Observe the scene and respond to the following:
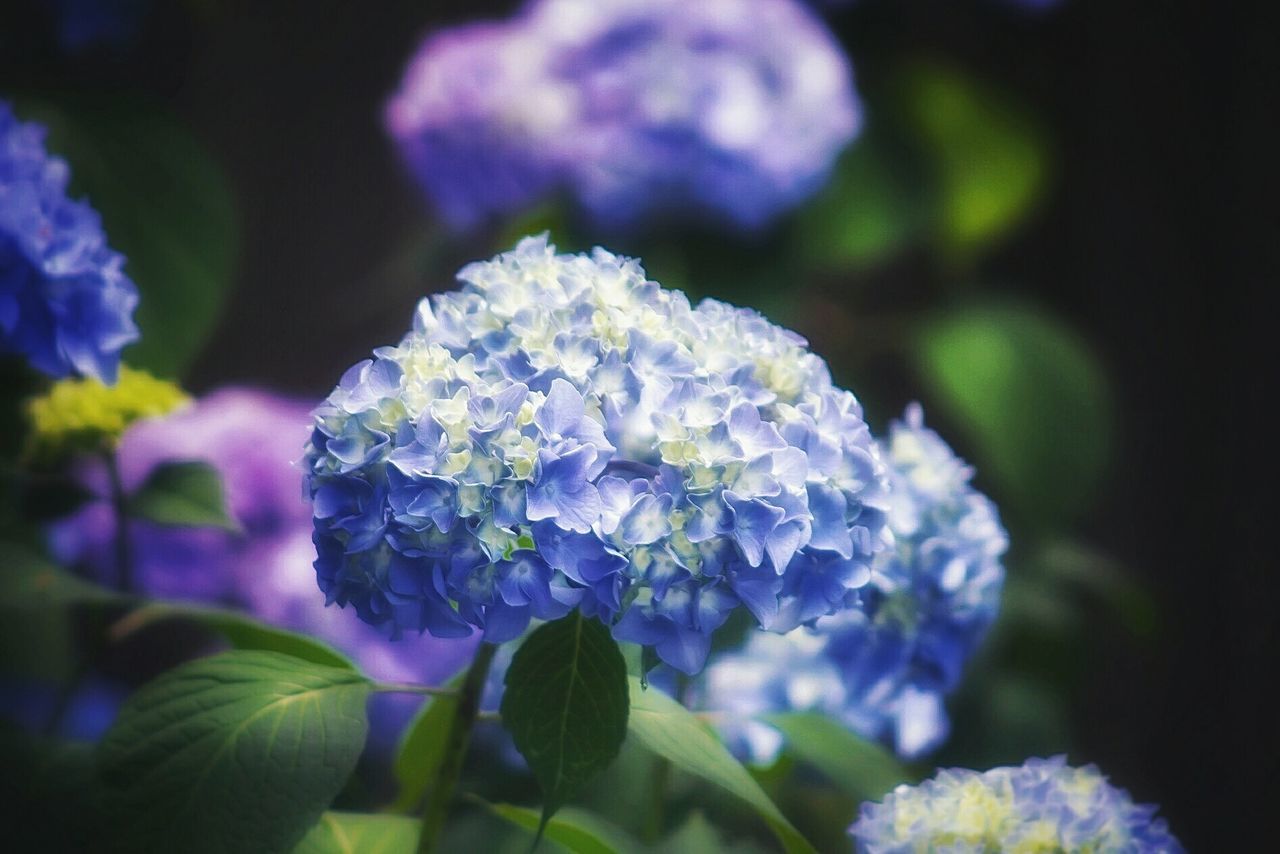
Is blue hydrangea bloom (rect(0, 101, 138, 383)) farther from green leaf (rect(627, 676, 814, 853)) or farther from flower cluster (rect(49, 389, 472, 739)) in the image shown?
green leaf (rect(627, 676, 814, 853))

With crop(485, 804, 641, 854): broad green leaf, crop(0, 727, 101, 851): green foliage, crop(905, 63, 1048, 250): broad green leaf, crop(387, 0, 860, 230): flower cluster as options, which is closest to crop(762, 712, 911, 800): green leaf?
crop(485, 804, 641, 854): broad green leaf

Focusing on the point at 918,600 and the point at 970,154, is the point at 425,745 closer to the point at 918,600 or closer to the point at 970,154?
the point at 918,600

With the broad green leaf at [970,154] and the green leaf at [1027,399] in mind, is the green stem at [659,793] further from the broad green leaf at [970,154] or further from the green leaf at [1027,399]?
the broad green leaf at [970,154]

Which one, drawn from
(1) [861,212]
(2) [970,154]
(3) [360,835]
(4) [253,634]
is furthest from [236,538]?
(2) [970,154]

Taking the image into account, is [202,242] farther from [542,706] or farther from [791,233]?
[542,706]

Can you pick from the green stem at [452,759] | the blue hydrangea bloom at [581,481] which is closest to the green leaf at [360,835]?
the green stem at [452,759]

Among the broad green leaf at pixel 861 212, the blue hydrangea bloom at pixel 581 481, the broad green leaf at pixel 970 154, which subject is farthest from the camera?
the broad green leaf at pixel 970 154
